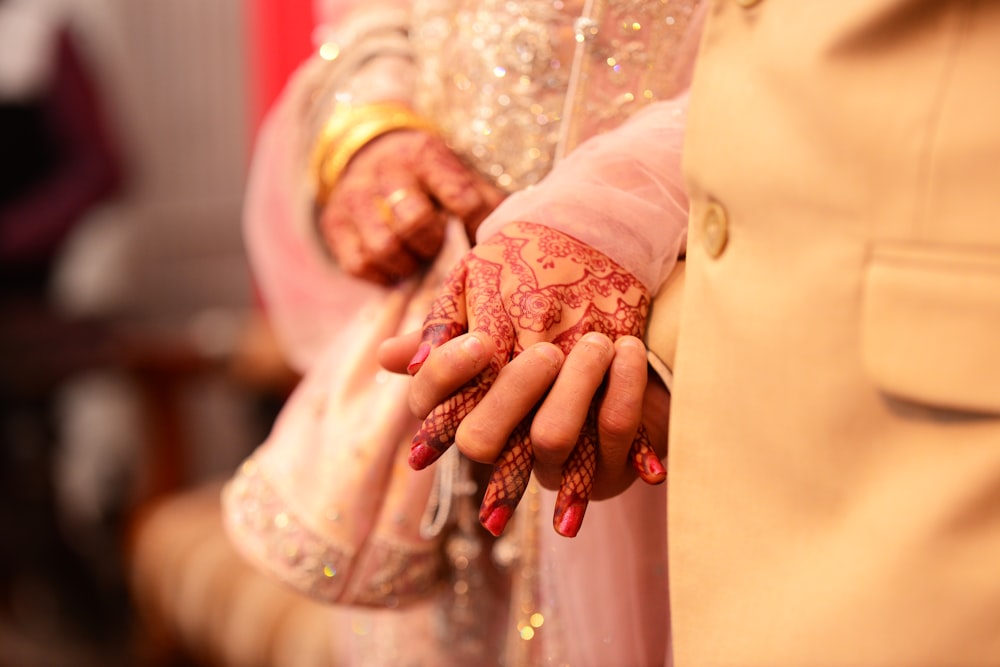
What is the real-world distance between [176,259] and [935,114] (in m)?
2.36

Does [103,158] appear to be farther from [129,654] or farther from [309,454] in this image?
[309,454]

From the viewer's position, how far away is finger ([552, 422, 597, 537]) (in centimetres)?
41

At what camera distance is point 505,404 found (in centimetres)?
40

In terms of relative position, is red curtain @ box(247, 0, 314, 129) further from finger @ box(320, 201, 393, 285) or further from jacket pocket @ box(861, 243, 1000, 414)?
jacket pocket @ box(861, 243, 1000, 414)

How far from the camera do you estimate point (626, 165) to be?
1.69 ft

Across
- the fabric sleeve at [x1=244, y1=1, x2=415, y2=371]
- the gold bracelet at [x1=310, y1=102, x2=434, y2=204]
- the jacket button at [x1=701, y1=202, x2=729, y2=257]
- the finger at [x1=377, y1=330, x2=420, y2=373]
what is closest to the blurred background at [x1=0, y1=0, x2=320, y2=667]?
the fabric sleeve at [x1=244, y1=1, x2=415, y2=371]

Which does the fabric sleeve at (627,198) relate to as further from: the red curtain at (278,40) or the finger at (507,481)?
the red curtain at (278,40)

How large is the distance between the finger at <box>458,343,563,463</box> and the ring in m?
0.22

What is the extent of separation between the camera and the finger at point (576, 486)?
→ 413 mm

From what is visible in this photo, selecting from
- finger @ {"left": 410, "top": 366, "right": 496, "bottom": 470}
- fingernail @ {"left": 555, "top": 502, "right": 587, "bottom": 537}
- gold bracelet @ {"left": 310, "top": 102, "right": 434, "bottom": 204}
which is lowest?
fingernail @ {"left": 555, "top": 502, "right": 587, "bottom": 537}

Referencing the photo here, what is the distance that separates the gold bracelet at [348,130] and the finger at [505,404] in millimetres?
293

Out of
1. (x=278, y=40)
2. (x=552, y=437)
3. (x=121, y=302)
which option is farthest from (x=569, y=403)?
(x=121, y=302)

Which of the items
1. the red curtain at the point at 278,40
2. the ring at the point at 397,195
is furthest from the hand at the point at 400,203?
the red curtain at the point at 278,40

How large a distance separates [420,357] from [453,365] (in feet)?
0.12
